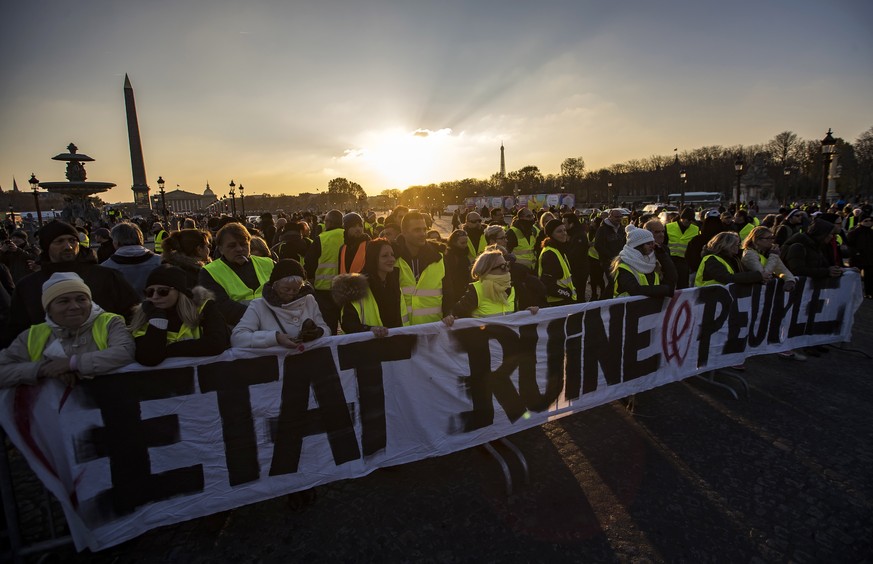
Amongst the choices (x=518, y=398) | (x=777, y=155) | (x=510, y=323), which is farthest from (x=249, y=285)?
(x=777, y=155)

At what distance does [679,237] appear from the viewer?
8.25 metres

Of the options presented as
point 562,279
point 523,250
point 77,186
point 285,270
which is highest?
point 77,186

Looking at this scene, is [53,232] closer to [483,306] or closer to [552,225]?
[483,306]

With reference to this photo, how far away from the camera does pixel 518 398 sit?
147 inches

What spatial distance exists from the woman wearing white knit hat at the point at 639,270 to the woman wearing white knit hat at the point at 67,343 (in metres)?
4.29

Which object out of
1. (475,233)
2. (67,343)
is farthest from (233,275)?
(475,233)

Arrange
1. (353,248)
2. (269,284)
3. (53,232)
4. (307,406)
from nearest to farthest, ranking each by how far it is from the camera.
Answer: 1. (307,406)
2. (269,284)
3. (53,232)
4. (353,248)

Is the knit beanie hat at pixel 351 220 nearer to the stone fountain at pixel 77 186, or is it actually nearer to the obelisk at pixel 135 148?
the stone fountain at pixel 77 186

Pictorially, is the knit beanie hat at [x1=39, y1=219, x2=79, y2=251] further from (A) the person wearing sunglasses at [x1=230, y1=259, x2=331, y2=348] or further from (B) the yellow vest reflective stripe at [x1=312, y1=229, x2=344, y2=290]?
(B) the yellow vest reflective stripe at [x1=312, y1=229, x2=344, y2=290]

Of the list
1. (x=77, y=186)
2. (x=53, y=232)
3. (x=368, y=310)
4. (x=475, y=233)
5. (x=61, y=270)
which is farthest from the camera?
(x=77, y=186)

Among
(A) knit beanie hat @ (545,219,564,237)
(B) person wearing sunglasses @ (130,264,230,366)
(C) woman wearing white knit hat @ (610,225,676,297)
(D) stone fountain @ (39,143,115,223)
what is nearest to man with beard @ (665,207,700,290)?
(A) knit beanie hat @ (545,219,564,237)

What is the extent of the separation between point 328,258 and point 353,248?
1079mm

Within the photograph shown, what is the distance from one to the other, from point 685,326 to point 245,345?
4.32 m

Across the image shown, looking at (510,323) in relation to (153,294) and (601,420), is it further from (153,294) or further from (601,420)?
(153,294)
